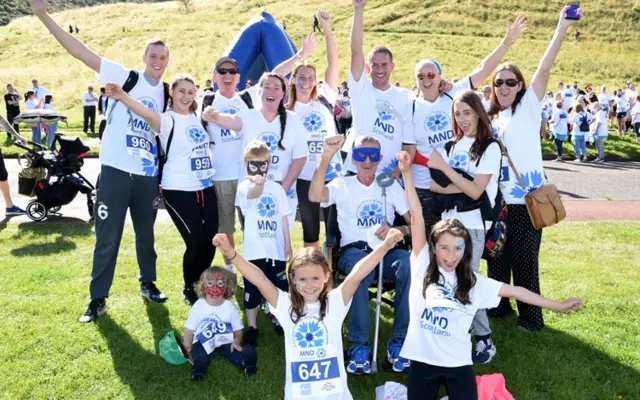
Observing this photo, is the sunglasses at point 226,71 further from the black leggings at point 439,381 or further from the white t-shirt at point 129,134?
the black leggings at point 439,381

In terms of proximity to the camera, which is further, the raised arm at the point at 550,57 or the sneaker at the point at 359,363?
the raised arm at the point at 550,57

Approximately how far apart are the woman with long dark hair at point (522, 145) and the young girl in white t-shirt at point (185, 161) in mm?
2485

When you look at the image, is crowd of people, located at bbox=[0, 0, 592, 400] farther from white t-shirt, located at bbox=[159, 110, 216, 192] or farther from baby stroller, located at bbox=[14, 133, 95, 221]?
baby stroller, located at bbox=[14, 133, 95, 221]

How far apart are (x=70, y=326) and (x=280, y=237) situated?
199 cm

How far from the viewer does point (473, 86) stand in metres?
5.05

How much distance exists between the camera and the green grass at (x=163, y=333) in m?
4.03

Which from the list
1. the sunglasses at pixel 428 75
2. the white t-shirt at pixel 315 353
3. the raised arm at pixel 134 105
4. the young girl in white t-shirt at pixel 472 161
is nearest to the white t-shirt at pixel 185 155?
the raised arm at pixel 134 105

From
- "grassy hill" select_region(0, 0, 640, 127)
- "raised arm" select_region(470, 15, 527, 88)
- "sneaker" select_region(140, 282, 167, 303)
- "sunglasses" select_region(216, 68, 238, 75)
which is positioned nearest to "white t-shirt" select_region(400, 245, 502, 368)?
"raised arm" select_region(470, 15, 527, 88)

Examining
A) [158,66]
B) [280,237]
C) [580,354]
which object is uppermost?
[158,66]

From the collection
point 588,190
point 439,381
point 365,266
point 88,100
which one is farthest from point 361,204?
point 88,100

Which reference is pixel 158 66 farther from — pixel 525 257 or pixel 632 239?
pixel 632 239

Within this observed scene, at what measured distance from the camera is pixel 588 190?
12.0 metres

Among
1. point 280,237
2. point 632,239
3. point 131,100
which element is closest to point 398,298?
point 280,237

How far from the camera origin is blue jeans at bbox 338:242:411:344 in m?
4.16
